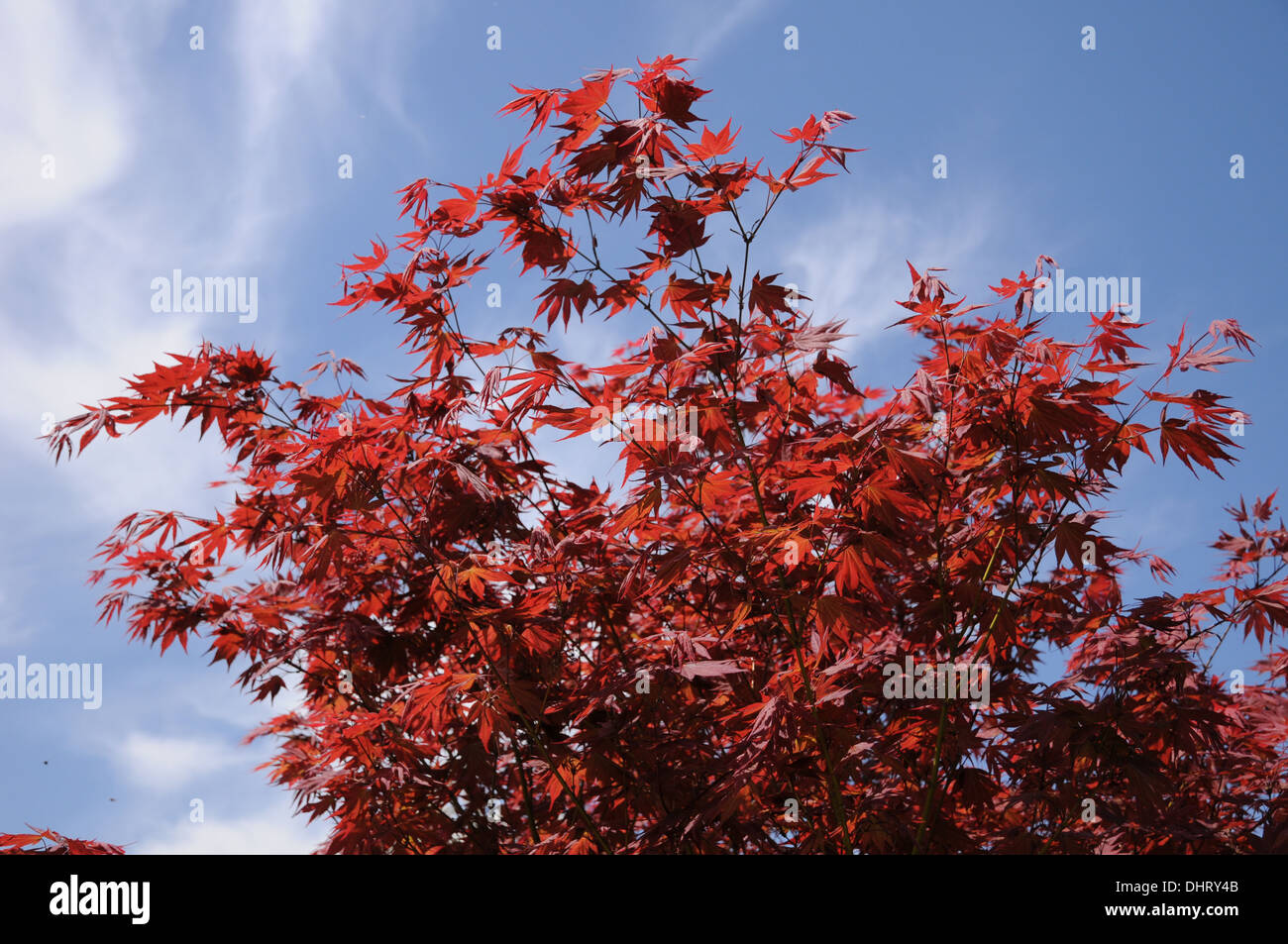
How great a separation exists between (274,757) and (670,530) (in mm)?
3459

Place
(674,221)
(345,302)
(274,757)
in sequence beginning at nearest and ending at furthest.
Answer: (674,221)
(345,302)
(274,757)

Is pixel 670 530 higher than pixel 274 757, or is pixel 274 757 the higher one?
pixel 670 530

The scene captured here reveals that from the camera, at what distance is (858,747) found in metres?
3.93
